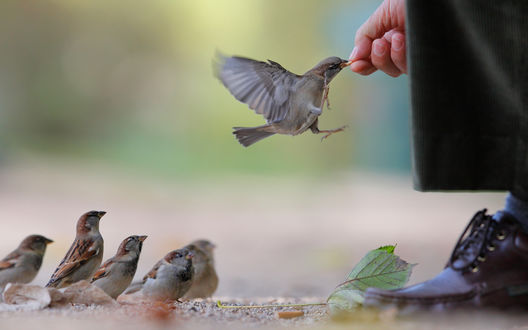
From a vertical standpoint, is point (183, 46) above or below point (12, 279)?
above

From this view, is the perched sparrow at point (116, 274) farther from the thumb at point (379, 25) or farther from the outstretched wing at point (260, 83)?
the thumb at point (379, 25)

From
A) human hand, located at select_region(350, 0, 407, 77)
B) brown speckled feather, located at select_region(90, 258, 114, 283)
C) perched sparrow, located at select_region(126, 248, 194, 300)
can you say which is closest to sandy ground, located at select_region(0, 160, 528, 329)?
perched sparrow, located at select_region(126, 248, 194, 300)

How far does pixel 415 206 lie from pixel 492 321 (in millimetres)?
9272

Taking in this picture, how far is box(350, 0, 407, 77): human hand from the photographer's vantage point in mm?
3045

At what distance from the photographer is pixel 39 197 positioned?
39.2 feet

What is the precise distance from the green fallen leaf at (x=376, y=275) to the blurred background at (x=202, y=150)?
1.83m

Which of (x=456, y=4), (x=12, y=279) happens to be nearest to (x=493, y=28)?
(x=456, y=4)

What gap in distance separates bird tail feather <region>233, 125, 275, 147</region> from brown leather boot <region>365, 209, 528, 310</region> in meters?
0.69

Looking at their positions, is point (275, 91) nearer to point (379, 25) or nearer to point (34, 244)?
point (379, 25)

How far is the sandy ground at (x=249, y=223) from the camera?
4270 mm

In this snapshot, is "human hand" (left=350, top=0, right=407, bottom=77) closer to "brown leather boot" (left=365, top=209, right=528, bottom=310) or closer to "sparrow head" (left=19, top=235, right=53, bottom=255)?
"brown leather boot" (left=365, top=209, right=528, bottom=310)

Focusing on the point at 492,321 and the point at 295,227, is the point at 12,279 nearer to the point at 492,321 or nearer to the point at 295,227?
the point at 492,321

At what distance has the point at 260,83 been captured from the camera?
2537 mm

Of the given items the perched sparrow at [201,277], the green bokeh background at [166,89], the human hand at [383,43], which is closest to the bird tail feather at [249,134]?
the human hand at [383,43]
